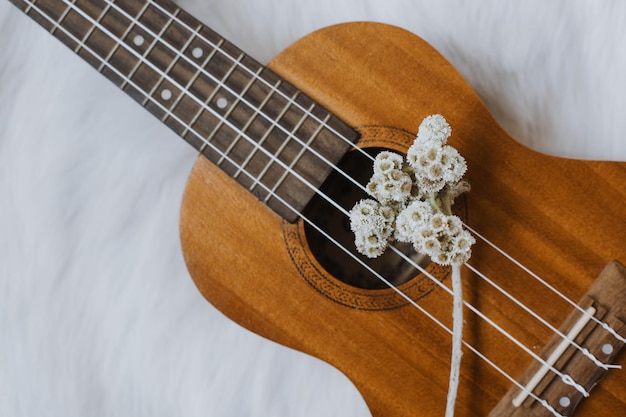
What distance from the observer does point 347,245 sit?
78 centimetres

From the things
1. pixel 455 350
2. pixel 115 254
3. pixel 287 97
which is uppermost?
pixel 287 97

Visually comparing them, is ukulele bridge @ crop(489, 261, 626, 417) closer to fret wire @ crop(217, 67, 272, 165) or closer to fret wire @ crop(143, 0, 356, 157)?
fret wire @ crop(143, 0, 356, 157)

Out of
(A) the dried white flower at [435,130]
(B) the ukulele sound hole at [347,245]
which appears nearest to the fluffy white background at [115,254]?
(B) the ukulele sound hole at [347,245]

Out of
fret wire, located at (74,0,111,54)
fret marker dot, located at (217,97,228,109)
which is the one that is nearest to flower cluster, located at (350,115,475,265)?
fret marker dot, located at (217,97,228,109)

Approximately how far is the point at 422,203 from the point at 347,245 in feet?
0.70

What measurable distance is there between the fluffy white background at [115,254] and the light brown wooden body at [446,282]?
15cm

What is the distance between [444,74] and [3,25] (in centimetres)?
62

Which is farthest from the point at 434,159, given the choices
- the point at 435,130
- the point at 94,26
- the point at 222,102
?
the point at 94,26

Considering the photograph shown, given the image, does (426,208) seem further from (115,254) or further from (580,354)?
(115,254)

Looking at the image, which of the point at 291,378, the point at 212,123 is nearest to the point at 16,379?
the point at 291,378

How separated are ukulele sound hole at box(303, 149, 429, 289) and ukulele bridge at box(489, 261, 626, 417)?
20 cm

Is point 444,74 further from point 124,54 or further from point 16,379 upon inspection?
point 16,379

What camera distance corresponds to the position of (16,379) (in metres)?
0.89

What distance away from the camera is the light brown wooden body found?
24.9 inches
